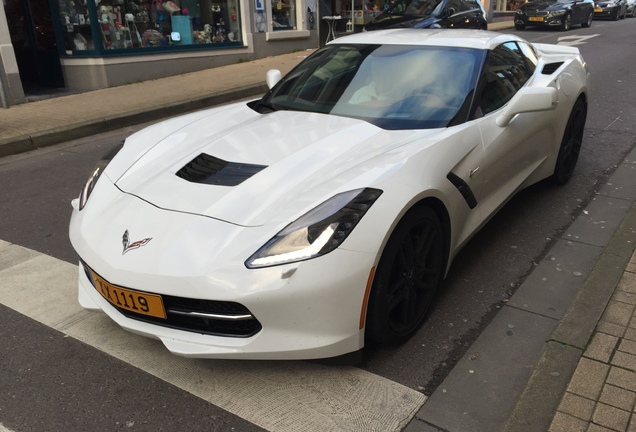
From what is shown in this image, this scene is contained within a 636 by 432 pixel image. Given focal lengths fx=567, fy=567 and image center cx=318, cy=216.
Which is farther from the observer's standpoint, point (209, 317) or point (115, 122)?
point (115, 122)

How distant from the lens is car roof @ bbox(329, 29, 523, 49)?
384 centimetres

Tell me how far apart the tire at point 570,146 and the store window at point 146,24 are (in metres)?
8.42

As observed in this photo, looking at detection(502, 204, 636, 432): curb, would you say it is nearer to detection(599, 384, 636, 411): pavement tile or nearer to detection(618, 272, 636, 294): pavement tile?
detection(618, 272, 636, 294): pavement tile

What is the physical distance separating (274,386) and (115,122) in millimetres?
6457

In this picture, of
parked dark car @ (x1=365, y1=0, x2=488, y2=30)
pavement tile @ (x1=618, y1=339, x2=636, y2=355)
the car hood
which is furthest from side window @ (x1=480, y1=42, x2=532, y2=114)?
parked dark car @ (x1=365, y1=0, x2=488, y2=30)

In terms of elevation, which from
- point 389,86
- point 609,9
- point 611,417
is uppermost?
point 389,86

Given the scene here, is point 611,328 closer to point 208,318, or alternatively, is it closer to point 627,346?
point 627,346

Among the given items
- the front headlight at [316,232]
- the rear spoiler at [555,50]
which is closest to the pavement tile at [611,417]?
the front headlight at [316,232]

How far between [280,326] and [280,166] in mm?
876

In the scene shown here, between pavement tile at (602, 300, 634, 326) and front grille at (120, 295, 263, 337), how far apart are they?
1.85 metres

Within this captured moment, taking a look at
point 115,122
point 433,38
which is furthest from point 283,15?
point 433,38

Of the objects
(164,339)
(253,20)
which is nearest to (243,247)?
(164,339)

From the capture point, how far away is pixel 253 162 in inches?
117

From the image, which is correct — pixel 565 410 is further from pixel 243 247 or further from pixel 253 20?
pixel 253 20
